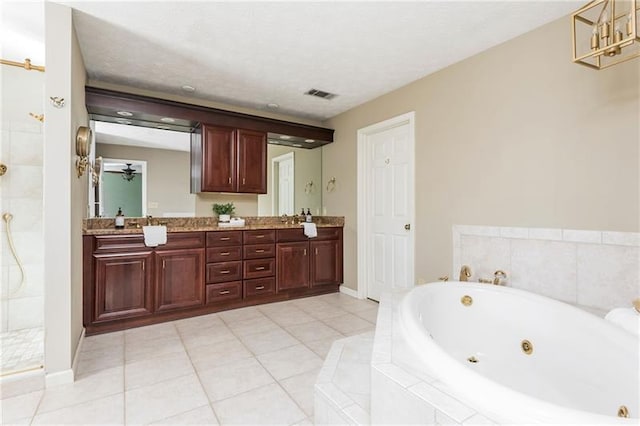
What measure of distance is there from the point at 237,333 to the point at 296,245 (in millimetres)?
1334

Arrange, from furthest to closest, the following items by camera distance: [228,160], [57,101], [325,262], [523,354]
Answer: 1. [325,262]
2. [228,160]
3. [57,101]
4. [523,354]

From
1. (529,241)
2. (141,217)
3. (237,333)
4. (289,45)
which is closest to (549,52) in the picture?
Result: (529,241)

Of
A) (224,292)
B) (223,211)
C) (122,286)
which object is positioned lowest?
(224,292)

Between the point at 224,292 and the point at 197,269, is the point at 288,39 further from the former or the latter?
the point at 224,292

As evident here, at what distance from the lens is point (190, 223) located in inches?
145

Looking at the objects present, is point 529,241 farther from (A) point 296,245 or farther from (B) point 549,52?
(A) point 296,245

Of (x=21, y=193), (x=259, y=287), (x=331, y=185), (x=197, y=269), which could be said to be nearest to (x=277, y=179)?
(x=331, y=185)

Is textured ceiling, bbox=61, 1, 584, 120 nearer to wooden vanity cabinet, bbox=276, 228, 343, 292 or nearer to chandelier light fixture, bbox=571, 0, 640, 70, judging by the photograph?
chandelier light fixture, bbox=571, 0, 640, 70

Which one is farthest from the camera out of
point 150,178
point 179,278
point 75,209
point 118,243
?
point 150,178

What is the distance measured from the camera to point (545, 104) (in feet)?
7.34

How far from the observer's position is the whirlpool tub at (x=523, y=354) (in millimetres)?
967

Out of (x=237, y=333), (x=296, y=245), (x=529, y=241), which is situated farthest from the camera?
(x=296, y=245)

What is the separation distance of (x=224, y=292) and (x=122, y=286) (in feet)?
3.04

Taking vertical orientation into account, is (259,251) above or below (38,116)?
below
